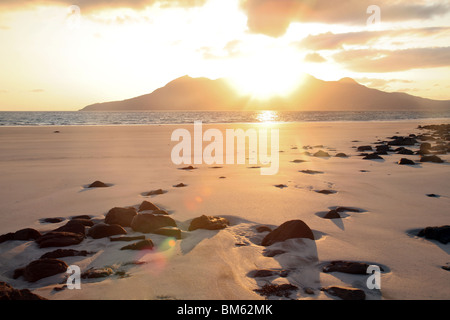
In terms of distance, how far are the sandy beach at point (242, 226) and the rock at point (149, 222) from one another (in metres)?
0.10

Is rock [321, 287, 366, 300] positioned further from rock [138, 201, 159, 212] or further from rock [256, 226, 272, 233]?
rock [138, 201, 159, 212]

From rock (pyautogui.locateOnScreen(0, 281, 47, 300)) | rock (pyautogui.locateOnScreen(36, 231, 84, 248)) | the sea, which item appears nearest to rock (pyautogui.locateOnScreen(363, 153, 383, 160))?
rock (pyautogui.locateOnScreen(36, 231, 84, 248))

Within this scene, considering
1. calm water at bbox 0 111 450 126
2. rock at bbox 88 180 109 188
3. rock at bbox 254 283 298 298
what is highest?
calm water at bbox 0 111 450 126

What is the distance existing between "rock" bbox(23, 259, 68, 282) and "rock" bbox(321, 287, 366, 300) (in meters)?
2.81

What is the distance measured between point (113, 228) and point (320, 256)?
2.82 m

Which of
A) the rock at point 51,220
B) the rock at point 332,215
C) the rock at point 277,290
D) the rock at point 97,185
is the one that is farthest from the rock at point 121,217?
the rock at point 332,215

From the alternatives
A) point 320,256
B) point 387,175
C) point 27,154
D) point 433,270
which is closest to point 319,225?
point 320,256

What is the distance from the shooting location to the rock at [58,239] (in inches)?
171

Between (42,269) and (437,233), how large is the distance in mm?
4906

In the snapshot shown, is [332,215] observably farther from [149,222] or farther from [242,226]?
[149,222]

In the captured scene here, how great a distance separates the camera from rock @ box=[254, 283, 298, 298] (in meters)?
3.22

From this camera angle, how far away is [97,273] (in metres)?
3.56

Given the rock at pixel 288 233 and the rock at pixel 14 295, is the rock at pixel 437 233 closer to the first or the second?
the rock at pixel 288 233
